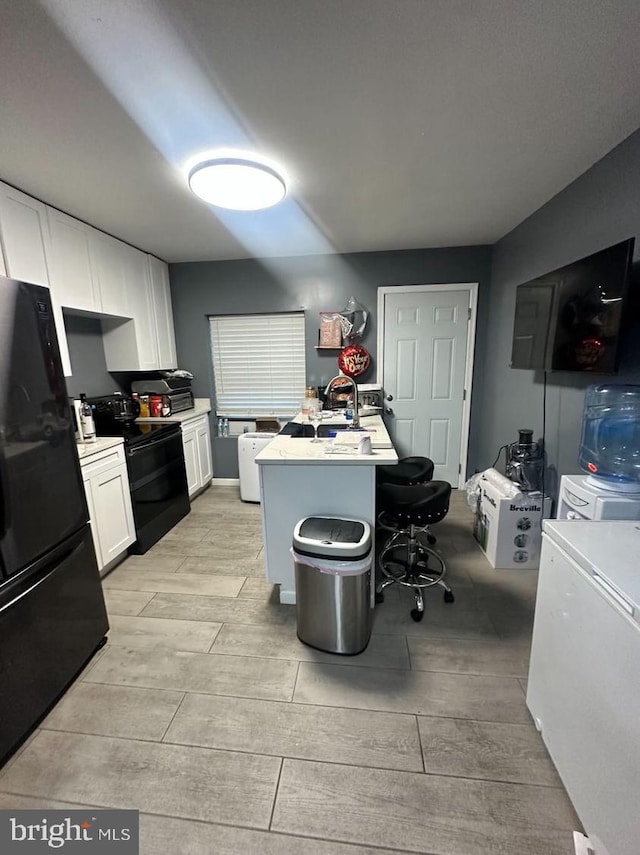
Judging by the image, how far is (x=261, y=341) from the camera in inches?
146

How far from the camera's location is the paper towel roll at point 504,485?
2.26 meters

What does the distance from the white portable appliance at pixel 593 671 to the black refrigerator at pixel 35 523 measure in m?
1.95

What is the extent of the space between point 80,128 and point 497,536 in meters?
3.22

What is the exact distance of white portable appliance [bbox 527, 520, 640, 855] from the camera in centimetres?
83

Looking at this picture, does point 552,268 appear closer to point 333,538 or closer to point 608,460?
point 608,460

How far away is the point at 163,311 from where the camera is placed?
353 cm

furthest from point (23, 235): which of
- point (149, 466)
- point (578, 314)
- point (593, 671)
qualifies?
point (593, 671)

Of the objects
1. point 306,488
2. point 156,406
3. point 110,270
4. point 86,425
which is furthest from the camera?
point 156,406

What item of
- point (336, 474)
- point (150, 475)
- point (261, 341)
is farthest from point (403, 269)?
point (150, 475)

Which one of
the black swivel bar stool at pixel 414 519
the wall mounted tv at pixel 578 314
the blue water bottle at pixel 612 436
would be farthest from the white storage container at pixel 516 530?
the wall mounted tv at pixel 578 314

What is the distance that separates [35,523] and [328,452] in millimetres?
1339

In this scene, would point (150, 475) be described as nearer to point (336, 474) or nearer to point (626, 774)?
point (336, 474)

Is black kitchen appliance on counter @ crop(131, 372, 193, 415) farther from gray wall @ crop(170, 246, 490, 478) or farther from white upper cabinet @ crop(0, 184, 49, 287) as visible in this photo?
white upper cabinet @ crop(0, 184, 49, 287)

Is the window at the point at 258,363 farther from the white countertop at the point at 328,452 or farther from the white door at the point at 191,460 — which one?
the white countertop at the point at 328,452
